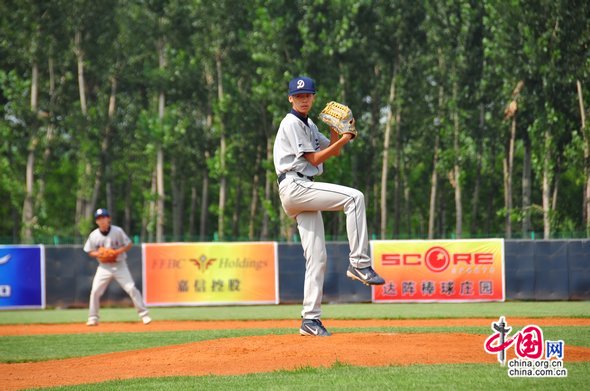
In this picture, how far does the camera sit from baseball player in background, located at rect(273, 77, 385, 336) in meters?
8.84

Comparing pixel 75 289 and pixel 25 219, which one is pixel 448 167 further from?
pixel 75 289

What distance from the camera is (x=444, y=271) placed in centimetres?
2128

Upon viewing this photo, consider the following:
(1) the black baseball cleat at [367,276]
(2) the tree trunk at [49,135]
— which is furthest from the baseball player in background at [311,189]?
(2) the tree trunk at [49,135]

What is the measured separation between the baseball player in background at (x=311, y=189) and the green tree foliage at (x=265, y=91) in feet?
81.1

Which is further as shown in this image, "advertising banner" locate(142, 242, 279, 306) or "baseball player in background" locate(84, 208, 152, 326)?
"advertising banner" locate(142, 242, 279, 306)

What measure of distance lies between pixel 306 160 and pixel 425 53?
1473 inches

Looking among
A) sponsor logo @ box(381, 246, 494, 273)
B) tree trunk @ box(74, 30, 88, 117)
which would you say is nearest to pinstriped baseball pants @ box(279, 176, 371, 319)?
sponsor logo @ box(381, 246, 494, 273)

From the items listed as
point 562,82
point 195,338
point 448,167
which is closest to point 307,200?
point 195,338

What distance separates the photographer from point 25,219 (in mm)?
42875

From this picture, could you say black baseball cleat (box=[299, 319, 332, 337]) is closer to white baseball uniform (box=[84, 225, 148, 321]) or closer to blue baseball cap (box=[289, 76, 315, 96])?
blue baseball cap (box=[289, 76, 315, 96])

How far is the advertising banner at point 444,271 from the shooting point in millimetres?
21188

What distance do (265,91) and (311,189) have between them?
31.4 meters

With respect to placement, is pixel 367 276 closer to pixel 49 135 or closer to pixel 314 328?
pixel 314 328

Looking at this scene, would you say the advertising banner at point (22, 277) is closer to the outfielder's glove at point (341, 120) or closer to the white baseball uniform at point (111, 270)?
the white baseball uniform at point (111, 270)
